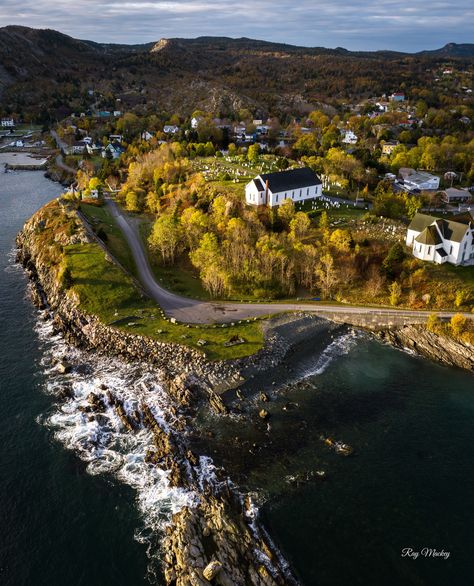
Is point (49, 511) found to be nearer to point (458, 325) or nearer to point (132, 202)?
point (458, 325)

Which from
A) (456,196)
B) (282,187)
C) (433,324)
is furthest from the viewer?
(456,196)

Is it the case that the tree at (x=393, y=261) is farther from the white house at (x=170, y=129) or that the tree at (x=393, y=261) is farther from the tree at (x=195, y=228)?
the white house at (x=170, y=129)

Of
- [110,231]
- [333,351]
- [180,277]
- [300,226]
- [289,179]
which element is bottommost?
[333,351]

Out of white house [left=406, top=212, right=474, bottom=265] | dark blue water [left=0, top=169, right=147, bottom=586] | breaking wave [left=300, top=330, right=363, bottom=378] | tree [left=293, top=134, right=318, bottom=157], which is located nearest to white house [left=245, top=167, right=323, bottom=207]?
white house [left=406, top=212, right=474, bottom=265]

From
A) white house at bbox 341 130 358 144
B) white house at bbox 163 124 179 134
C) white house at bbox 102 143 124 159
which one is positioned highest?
white house at bbox 163 124 179 134

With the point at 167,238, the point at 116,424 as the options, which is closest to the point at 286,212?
the point at 167,238

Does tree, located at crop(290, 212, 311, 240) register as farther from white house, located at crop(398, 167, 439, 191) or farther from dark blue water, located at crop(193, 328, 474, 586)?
white house, located at crop(398, 167, 439, 191)
